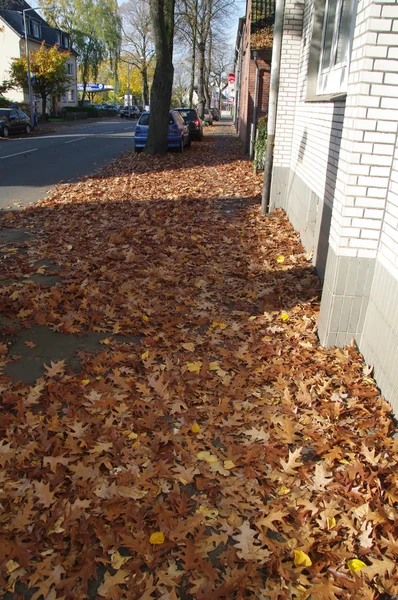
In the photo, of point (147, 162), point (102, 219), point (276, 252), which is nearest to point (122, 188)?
point (102, 219)

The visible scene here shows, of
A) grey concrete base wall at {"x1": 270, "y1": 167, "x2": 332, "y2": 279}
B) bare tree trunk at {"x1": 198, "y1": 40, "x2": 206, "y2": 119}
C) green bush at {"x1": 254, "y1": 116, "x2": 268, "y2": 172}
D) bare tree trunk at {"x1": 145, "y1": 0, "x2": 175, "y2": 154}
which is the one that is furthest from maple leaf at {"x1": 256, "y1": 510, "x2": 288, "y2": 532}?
bare tree trunk at {"x1": 198, "y1": 40, "x2": 206, "y2": 119}

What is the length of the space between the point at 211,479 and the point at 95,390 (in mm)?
1234

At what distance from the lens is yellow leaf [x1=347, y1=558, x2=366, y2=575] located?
249 centimetres

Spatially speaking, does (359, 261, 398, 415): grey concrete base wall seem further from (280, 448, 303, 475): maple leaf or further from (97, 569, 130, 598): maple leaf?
(97, 569, 130, 598): maple leaf

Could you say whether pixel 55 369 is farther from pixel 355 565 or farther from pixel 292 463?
pixel 355 565

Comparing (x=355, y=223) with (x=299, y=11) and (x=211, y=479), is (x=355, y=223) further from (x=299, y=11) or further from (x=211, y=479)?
(x=299, y=11)

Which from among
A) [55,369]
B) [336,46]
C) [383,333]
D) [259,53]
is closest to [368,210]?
[383,333]

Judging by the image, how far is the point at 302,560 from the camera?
2.52 m

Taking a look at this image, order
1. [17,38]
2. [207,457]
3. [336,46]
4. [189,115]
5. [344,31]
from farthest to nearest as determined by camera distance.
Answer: [17,38] → [189,115] → [336,46] → [344,31] → [207,457]

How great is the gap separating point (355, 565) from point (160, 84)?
18171 millimetres

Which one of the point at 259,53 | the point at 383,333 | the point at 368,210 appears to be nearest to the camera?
the point at 383,333

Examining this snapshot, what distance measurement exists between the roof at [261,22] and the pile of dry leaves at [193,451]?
1672cm

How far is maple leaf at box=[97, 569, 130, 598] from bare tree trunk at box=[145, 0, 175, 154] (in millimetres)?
17843

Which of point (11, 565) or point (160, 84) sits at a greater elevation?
point (160, 84)
